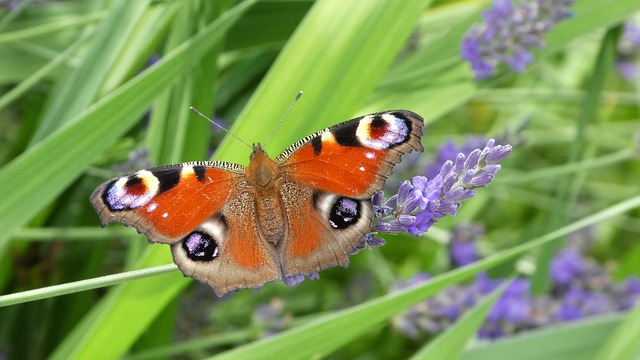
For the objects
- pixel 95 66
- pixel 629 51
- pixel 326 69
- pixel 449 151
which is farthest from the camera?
pixel 629 51

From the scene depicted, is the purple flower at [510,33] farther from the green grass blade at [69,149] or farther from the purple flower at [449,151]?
the green grass blade at [69,149]

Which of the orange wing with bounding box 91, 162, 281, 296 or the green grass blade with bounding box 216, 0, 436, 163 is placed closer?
the orange wing with bounding box 91, 162, 281, 296

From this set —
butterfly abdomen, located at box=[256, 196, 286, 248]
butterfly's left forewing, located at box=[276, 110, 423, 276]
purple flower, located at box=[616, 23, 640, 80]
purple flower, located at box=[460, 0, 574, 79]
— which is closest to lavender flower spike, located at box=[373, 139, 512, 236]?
butterfly's left forewing, located at box=[276, 110, 423, 276]

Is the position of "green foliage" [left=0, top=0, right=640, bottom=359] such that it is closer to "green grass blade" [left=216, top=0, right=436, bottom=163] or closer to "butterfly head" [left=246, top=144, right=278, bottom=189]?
"green grass blade" [left=216, top=0, right=436, bottom=163]

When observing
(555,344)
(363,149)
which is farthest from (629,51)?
(363,149)

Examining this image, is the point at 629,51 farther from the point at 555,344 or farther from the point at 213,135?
the point at 213,135

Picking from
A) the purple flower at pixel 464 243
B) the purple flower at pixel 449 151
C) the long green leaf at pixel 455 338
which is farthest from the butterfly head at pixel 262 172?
the purple flower at pixel 464 243
